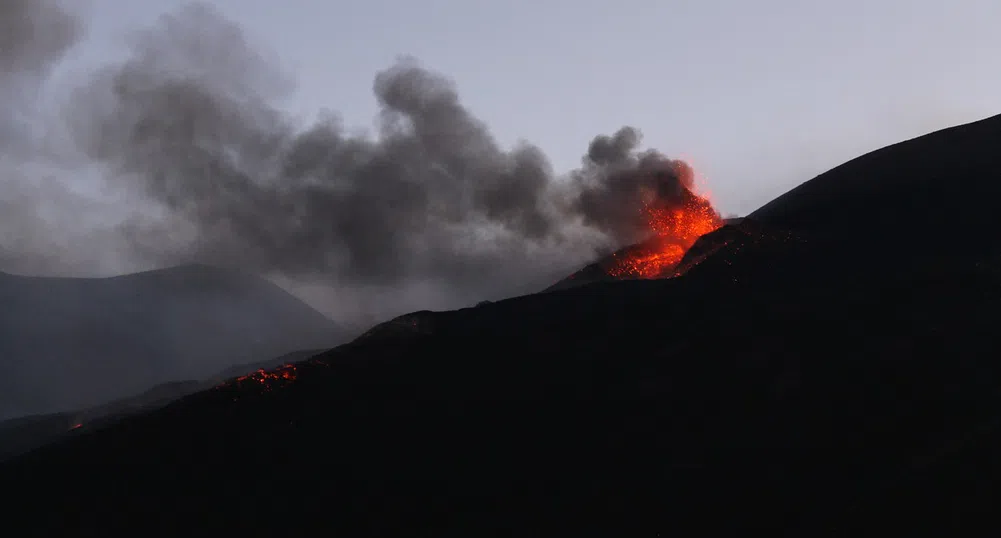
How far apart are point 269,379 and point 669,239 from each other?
39651 mm

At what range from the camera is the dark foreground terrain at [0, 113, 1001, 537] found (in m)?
27.6

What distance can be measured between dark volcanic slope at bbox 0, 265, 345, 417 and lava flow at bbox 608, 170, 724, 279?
77.1m

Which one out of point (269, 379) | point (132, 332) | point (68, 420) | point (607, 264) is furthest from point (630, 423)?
point (132, 332)

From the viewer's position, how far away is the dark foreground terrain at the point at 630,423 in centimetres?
2761

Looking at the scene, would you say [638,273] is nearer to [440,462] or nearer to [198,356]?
[440,462]

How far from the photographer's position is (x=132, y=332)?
129125 mm

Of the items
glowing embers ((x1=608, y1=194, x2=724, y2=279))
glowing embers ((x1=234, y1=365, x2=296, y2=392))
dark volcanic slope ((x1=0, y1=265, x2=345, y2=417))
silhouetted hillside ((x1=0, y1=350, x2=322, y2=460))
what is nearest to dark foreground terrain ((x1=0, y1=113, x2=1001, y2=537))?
glowing embers ((x1=234, y1=365, x2=296, y2=392))

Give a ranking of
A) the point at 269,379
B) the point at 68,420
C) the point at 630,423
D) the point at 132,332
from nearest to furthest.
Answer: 1. the point at 630,423
2. the point at 269,379
3. the point at 68,420
4. the point at 132,332

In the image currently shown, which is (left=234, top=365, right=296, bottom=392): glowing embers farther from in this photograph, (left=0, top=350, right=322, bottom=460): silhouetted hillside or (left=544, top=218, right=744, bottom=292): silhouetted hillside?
(left=544, top=218, right=744, bottom=292): silhouetted hillside

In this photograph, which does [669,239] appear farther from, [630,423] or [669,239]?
[630,423]

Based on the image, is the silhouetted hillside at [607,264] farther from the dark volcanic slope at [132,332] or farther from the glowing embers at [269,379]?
the dark volcanic slope at [132,332]

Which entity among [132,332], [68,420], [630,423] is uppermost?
[132,332]

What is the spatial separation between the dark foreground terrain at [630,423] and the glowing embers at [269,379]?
0.44 ft

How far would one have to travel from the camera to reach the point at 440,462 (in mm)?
34625
